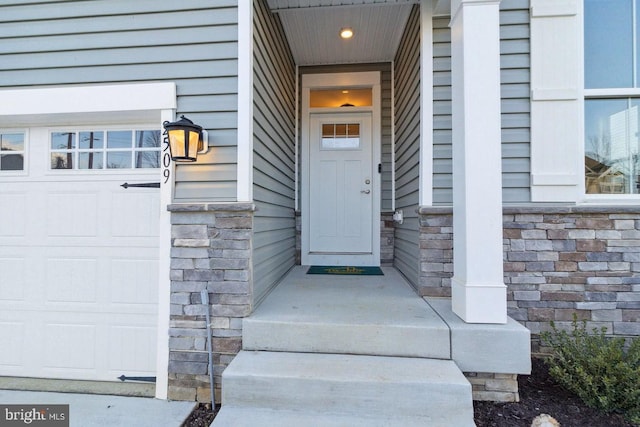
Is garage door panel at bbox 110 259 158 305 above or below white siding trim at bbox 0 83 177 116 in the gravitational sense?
below

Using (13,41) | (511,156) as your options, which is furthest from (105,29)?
(511,156)

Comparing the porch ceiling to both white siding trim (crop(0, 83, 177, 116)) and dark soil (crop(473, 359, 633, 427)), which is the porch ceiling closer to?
white siding trim (crop(0, 83, 177, 116))

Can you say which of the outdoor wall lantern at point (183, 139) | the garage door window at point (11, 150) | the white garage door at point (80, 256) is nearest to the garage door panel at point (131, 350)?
the white garage door at point (80, 256)

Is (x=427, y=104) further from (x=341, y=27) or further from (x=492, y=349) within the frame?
(x=492, y=349)

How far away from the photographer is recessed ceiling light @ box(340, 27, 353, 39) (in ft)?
10.6

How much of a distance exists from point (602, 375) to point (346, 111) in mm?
3332

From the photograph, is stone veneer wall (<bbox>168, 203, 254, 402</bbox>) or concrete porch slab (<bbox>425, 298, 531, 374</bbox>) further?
stone veneer wall (<bbox>168, 203, 254, 402</bbox>)

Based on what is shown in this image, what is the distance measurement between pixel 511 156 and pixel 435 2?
131 cm

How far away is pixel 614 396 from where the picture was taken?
5.96 ft

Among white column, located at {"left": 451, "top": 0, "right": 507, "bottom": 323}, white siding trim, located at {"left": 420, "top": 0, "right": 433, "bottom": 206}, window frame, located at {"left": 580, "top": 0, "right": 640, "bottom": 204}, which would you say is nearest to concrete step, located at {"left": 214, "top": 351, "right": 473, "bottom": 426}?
white column, located at {"left": 451, "top": 0, "right": 507, "bottom": 323}

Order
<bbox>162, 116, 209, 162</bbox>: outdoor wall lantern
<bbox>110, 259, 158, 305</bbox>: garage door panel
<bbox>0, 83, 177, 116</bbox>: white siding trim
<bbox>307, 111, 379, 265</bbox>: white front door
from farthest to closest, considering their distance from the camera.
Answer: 1. <bbox>307, 111, 379, 265</bbox>: white front door
2. <bbox>110, 259, 158, 305</bbox>: garage door panel
3. <bbox>0, 83, 177, 116</bbox>: white siding trim
4. <bbox>162, 116, 209, 162</bbox>: outdoor wall lantern

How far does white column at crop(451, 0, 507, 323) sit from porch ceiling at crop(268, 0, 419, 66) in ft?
2.64

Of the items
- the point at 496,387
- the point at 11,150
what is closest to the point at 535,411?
the point at 496,387

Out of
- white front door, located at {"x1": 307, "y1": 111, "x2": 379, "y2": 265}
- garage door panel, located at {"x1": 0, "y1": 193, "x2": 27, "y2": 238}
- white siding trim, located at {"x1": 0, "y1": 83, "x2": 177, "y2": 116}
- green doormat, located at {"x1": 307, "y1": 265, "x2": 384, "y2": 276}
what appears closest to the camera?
white siding trim, located at {"x1": 0, "y1": 83, "x2": 177, "y2": 116}
